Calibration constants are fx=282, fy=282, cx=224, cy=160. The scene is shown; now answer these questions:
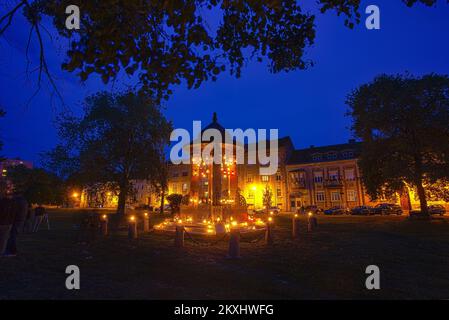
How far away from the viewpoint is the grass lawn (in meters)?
5.81

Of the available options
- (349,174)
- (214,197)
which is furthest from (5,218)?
(349,174)

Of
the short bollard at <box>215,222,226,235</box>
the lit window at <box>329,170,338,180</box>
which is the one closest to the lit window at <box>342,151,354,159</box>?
the lit window at <box>329,170,338,180</box>

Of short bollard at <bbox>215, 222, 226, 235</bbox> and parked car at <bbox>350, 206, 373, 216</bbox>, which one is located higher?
parked car at <bbox>350, 206, 373, 216</bbox>

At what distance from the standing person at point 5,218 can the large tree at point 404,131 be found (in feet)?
87.2

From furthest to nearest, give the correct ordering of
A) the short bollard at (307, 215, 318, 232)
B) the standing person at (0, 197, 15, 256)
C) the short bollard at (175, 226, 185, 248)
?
the short bollard at (307, 215, 318, 232) → the short bollard at (175, 226, 185, 248) → the standing person at (0, 197, 15, 256)

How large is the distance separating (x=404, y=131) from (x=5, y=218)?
1176 inches

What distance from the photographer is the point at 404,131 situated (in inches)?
1042

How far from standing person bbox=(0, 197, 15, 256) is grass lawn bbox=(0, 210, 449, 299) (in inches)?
29.7

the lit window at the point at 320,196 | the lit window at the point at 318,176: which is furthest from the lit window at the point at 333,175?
the lit window at the point at 320,196

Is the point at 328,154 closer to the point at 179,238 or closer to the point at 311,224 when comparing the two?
the point at 311,224

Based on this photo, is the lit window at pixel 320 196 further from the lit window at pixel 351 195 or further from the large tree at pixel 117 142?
the large tree at pixel 117 142

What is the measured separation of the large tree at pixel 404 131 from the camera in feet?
79.7

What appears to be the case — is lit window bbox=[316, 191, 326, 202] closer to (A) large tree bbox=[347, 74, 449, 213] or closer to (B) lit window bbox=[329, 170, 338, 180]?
(B) lit window bbox=[329, 170, 338, 180]
